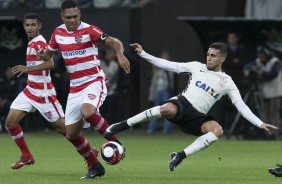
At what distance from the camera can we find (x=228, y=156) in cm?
1825

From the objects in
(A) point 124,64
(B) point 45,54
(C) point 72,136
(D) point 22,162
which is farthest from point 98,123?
(D) point 22,162

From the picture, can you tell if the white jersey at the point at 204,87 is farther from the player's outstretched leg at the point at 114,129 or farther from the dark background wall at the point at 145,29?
the dark background wall at the point at 145,29

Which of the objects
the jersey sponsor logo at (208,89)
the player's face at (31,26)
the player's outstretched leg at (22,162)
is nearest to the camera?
the jersey sponsor logo at (208,89)

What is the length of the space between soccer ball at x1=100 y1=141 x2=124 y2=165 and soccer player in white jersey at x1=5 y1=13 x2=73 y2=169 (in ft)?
9.11

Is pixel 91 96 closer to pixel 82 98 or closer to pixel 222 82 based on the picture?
pixel 82 98

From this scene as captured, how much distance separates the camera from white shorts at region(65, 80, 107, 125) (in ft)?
43.3

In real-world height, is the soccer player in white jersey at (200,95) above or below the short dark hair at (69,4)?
below

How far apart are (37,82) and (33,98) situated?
25 centimetres

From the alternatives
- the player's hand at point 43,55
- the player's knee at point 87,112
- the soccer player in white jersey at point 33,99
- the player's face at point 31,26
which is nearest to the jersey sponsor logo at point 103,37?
the player's knee at point 87,112

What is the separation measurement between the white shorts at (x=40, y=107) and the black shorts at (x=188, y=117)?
2288mm

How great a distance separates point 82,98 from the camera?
1329 centimetres

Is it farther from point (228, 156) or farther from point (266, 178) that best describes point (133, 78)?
point (266, 178)

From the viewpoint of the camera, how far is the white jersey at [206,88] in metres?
14.0

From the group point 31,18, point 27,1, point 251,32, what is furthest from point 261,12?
point 31,18
